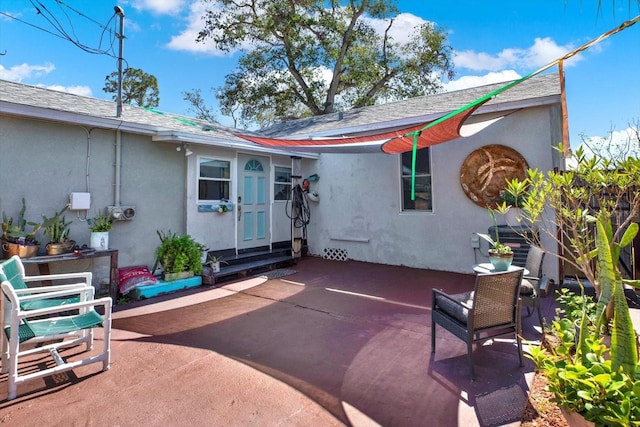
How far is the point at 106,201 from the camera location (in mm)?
5547

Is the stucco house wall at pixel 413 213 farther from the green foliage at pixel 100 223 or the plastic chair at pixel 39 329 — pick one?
the plastic chair at pixel 39 329

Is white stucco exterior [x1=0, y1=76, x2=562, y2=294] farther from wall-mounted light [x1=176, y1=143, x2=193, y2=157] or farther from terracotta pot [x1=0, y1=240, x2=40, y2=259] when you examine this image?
terracotta pot [x1=0, y1=240, x2=40, y2=259]

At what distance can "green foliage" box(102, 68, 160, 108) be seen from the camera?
70.3ft

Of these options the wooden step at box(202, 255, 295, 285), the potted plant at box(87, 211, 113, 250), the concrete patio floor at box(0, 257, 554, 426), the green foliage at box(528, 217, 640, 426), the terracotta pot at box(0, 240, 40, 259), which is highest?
the potted plant at box(87, 211, 113, 250)

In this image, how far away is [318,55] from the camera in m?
17.8

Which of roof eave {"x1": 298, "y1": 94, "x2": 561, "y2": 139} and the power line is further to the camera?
roof eave {"x1": 298, "y1": 94, "x2": 561, "y2": 139}

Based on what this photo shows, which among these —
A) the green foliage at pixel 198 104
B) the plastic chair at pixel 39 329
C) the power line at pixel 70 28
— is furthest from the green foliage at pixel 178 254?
the green foliage at pixel 198 104

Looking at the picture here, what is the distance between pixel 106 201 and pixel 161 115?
2.59m

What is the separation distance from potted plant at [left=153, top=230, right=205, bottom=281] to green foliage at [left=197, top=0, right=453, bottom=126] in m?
14.0

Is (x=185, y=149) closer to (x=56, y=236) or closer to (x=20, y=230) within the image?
(x=56, y=236)

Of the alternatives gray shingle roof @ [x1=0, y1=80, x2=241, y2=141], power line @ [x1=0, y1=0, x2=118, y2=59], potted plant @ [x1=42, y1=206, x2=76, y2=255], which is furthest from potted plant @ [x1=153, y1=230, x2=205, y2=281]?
power line @ [x1=0, y1=0, x2=118, y2=59]

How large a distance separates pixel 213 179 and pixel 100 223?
2.42 metres

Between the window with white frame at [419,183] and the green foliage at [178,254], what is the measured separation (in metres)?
4.64

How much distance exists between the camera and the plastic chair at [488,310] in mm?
2797
